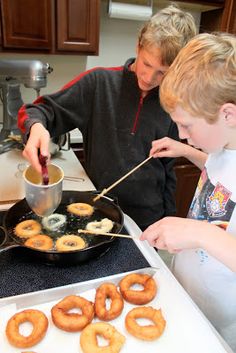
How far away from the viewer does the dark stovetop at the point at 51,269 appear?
692mm

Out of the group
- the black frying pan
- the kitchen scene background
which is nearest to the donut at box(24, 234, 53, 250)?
the black frying pan

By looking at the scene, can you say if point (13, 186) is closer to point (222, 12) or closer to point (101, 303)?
point (101, 303)

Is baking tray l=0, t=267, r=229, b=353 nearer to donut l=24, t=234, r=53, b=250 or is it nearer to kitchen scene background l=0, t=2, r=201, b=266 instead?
donut l=24, t=234, r=53, b=250

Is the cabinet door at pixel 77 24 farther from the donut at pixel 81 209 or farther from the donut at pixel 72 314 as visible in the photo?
the donut at pixel 72 314

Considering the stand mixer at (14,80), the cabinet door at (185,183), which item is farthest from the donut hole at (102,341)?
the cabinet door at (185,183)

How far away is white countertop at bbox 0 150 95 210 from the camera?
3.65ft

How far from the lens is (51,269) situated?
749 mm

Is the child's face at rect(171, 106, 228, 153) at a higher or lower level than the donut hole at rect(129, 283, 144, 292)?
higher

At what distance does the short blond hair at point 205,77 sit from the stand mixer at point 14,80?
103cm

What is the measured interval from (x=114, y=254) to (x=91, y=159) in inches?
20.3

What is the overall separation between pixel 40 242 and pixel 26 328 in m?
0.23

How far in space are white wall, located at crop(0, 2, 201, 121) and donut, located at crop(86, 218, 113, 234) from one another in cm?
140

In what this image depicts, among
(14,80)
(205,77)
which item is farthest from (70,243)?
(14,80)

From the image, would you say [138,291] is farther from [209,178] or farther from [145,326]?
[209,178]
